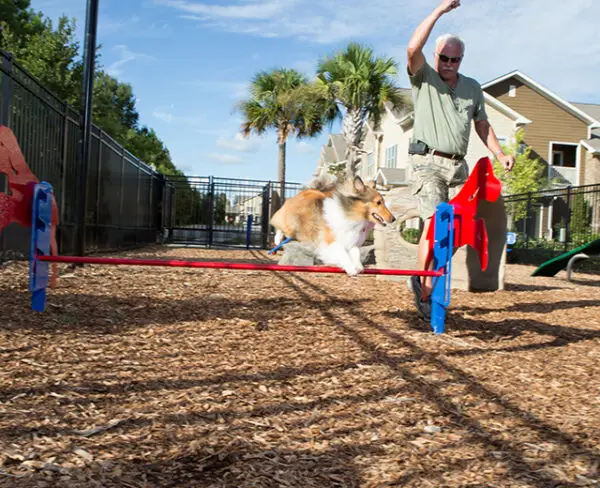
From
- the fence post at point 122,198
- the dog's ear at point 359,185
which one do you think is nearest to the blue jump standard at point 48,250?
the dog's ear at point 359,185

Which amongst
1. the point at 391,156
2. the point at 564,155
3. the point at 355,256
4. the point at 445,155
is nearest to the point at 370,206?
the point at 355,256

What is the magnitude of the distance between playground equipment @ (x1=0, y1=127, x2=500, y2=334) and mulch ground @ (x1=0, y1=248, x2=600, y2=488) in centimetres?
35

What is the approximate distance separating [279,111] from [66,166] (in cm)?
1954

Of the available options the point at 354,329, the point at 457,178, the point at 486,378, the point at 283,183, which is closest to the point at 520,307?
the point at 457,178

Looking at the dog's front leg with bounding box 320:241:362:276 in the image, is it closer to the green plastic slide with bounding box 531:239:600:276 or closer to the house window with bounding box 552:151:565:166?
the green plastic slide with bounding box 531:239:600:276

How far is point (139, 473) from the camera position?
Answer: 6.19 feet

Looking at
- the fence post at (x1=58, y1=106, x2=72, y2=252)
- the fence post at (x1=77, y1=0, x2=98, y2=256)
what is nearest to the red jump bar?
the fence post at (x1=77, y1=0, x2=98, y2=256)

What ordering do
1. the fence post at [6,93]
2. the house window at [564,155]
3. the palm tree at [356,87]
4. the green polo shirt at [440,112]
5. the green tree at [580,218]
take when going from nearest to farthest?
the green polo shirt at [440,112] → the fence post at [6,93] → the green tree at [580,218] → the palm tree at [356,87] → the house window at [564,155]

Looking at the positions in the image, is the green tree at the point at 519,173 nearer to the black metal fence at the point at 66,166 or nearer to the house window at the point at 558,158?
the house window at the point at 558,158

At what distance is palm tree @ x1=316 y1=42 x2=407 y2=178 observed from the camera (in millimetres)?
22891

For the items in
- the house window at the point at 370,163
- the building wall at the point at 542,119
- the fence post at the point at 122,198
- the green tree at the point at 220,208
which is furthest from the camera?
the house window at the point at 370,163

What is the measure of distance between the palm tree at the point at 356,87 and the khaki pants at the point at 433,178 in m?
17.5

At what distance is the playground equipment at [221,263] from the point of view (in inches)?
153

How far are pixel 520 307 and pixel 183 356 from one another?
4122mm
